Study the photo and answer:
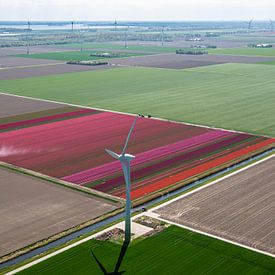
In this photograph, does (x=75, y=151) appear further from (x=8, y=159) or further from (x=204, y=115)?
(x=204, y=115)

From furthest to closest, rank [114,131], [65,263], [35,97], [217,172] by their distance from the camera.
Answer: [35,97] < [114,131] < [217,172] < [65,263]

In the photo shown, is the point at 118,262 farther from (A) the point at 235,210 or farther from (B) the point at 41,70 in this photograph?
(B) the point at 41,70

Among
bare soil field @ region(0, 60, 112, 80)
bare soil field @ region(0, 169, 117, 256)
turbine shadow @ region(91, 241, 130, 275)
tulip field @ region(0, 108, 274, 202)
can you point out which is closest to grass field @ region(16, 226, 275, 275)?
turbine shadow @ region(91, 241, 130, 275)

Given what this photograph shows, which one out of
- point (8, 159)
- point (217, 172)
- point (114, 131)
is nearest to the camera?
point (217, 172)

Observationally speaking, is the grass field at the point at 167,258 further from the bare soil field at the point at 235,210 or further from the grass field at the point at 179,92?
the grass field at the point at 179,92

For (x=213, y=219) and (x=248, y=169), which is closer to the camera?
(x=213, y=219)

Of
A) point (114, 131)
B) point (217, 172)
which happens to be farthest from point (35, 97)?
point (217, 172)
